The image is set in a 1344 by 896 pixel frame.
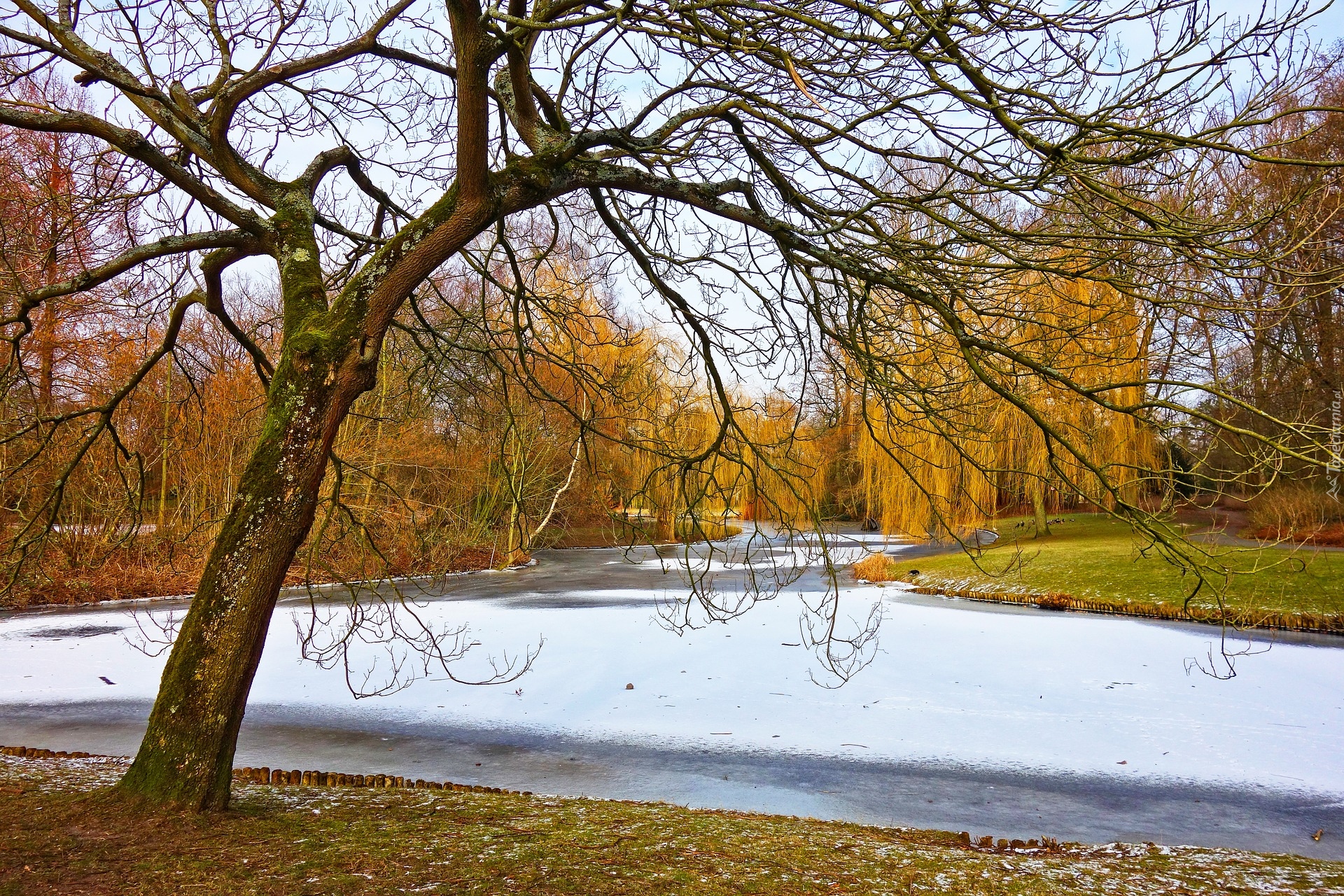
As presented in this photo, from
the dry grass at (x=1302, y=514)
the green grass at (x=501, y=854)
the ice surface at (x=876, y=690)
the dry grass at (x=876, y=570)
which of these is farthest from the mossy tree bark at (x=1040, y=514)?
the green grass at (x=501, y=854)

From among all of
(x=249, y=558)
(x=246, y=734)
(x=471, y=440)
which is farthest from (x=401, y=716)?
(x=471, y=440)

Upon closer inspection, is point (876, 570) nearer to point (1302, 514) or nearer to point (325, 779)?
point (1302, 514)

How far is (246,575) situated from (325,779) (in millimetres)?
2299

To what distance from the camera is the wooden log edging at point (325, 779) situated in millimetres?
4973

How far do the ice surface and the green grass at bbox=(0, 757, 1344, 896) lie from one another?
151cm

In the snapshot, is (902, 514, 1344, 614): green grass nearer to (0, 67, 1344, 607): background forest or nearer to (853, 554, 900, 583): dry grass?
(853, 554, 900, 583): dry grass

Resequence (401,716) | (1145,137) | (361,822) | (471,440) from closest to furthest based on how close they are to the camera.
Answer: (1145,137), (361,822), (401,716), (471,440)

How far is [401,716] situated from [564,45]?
5464 millimetres

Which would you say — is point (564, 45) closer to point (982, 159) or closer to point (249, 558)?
point (982, 159)

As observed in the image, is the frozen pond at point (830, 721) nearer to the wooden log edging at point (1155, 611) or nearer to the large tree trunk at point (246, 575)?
the wooden log edging at point (1155, 611)

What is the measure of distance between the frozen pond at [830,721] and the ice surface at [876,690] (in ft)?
0.11

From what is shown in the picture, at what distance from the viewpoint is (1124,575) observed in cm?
1380

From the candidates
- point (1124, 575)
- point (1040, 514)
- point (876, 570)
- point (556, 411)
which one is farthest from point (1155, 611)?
point (556, 411)

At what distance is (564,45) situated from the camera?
4.98 meters
